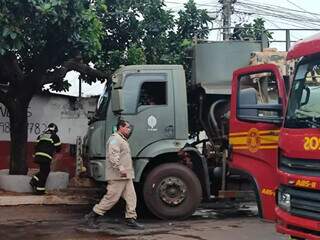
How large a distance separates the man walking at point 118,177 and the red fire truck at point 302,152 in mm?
3183

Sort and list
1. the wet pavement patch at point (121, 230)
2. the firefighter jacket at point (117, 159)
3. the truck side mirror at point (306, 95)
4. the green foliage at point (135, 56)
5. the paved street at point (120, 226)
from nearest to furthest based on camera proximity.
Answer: the truck side mirror at point (306, 95), the paved street at point (120, 226), the wet pavement patch at point (121, 230), the firefighter jacket at point (117, 159), the green foliage at point (135, 56)

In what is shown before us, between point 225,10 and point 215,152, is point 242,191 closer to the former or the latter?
point 215,152

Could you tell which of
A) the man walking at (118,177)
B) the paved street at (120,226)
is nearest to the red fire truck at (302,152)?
the paved street at (120,226)

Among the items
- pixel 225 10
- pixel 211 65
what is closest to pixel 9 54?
pixel 211 65

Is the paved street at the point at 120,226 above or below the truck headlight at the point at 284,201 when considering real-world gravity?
below

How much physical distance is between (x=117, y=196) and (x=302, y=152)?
12.7 feet

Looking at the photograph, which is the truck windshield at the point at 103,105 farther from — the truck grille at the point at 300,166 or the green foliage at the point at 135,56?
the truck grille at the point at 300,166

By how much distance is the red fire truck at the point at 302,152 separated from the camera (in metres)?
5.50

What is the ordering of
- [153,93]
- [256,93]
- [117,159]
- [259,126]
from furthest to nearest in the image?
[153,93] < [117,159] < [256,93] < [259,126]

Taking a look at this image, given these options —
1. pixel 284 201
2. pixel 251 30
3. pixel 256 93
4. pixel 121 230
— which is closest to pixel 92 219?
pixel 121 230

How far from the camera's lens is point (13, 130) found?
12430 millimetres

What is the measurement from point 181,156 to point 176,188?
0.61 meters

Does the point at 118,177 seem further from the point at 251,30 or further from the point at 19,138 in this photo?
the point at 251,30

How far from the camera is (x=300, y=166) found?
5.67m
